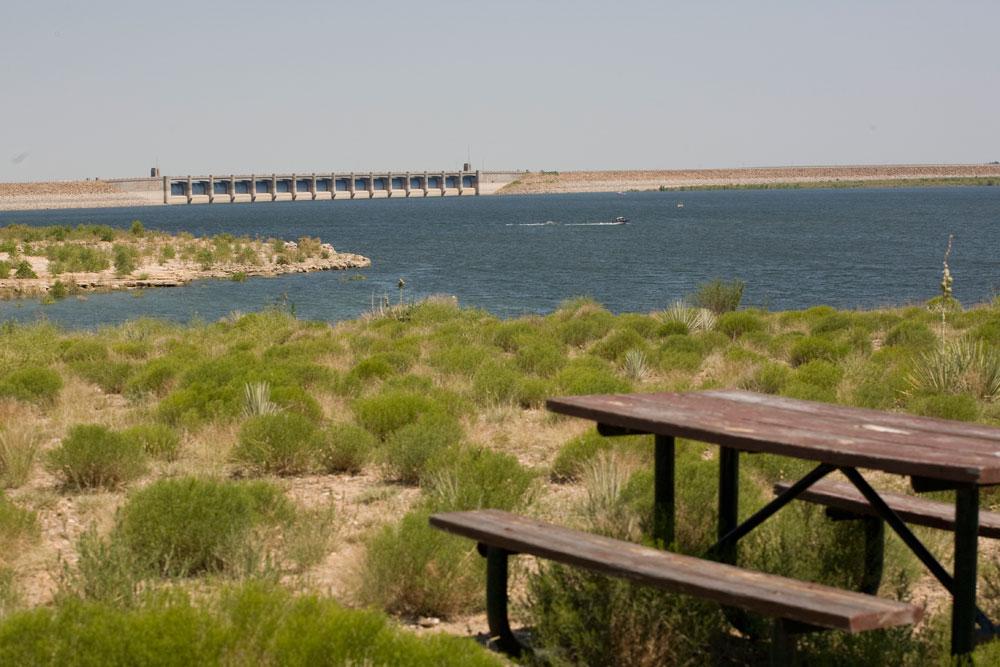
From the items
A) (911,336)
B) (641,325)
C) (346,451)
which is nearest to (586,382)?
(346,451)

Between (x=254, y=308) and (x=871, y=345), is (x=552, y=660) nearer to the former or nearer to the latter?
(x=871, y=345)

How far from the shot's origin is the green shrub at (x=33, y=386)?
40.0 ft

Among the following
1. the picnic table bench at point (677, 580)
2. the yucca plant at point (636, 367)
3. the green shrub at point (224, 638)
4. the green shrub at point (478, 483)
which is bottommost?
the yucca plant at point (636, 367)

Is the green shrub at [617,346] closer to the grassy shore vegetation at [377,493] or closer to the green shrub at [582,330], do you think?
the grassy shore vegetation at [377,493]

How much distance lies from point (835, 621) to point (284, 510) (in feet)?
14.0

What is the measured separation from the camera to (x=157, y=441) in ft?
31.6

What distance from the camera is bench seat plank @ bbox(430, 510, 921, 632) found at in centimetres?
415

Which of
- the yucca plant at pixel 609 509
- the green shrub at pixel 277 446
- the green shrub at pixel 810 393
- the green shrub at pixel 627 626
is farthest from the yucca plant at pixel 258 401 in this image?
the green shrub at pixel 627 626

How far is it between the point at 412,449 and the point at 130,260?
144 feet

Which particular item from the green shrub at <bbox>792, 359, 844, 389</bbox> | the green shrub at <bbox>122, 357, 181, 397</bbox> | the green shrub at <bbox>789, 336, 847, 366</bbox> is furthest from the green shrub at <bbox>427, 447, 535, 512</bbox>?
the green shrub at <bbox>789, 336, 847, 366</bbox>

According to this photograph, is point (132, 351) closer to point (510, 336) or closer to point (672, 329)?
point (510, 336)

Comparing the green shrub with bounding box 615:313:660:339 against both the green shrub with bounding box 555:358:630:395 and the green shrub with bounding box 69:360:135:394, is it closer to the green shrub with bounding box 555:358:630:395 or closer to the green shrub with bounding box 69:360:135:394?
the green shrub with bounding box 555:358:630:395

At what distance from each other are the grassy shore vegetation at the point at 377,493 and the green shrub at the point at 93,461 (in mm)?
19

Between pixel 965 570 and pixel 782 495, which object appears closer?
pixel 965 570
